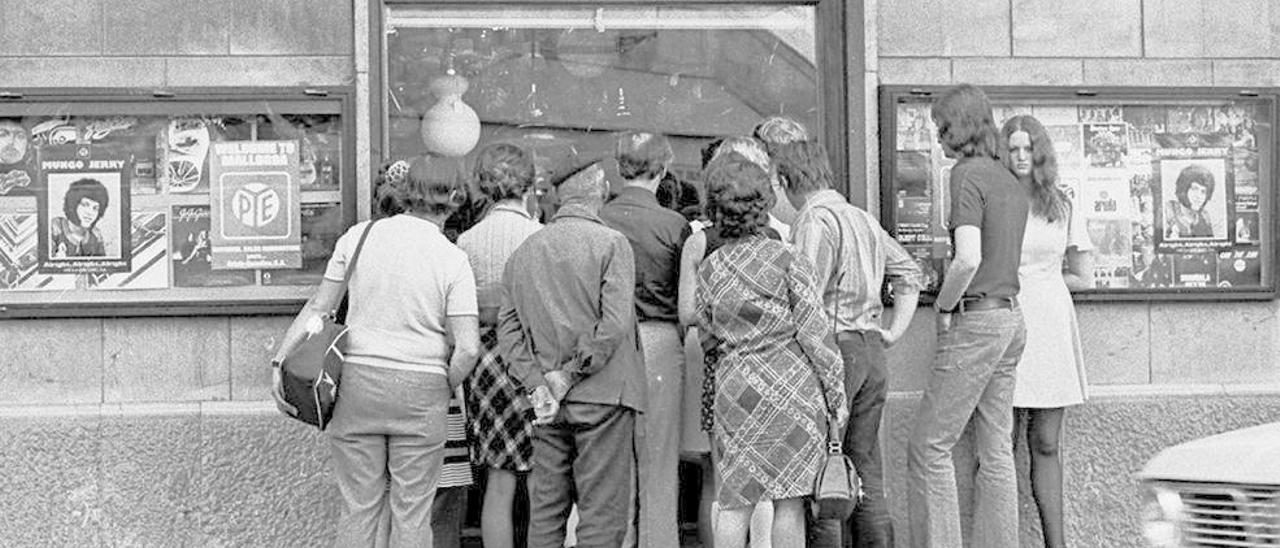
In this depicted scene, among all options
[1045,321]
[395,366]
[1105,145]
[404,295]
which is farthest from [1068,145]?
[395,366]

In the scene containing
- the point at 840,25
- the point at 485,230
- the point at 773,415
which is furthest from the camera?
the point at 840,25

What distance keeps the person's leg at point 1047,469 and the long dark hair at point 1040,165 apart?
86 centimetres

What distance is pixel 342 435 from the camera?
6.78m

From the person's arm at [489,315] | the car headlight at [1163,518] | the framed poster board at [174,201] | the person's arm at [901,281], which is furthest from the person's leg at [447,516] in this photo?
the car headlight at [1163,518]

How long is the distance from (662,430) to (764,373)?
0.95 m

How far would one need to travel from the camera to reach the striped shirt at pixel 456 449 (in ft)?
24.1

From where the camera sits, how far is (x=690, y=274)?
722 centimetres

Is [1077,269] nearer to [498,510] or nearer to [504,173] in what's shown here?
[504,173]

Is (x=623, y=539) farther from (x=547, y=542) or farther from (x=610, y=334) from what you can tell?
(x=610, y=334)

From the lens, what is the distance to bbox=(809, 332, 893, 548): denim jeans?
7363mm

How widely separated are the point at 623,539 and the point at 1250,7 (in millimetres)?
4001

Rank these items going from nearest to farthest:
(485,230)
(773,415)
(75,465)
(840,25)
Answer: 1. (773,415)
2. (485,230)
3. (75,465)
4. (840,25)

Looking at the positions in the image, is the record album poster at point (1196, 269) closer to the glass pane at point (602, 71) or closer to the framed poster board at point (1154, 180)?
the framed poster board at point (1154, 180)

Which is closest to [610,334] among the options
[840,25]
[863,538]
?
[863,538]
